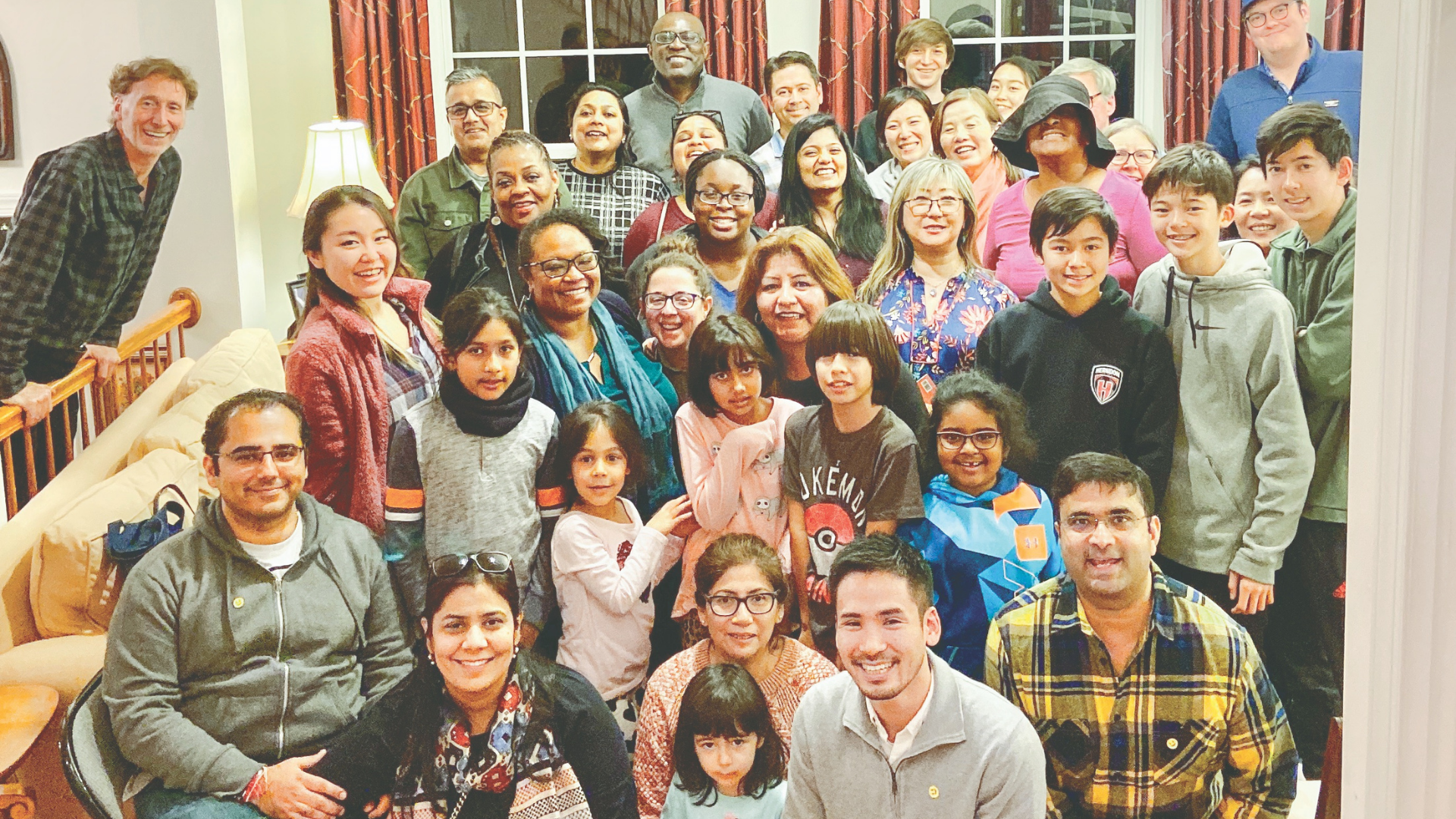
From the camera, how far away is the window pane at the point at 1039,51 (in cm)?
510

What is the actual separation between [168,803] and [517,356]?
1097 mm

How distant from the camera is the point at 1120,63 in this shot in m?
5.00

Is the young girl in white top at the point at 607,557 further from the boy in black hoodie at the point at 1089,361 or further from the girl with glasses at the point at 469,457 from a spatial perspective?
the boy in black hoodie at the point at 1089,361

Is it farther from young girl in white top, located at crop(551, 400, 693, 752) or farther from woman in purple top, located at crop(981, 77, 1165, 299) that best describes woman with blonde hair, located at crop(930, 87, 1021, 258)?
young girl in white top, located at crop(551, 400, 693, 752)

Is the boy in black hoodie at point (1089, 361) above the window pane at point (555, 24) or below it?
below

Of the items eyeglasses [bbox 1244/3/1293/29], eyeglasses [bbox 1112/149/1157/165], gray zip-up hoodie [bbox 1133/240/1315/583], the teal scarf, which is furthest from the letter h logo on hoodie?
eyeglasses [bbox 1244/3/1293/29]

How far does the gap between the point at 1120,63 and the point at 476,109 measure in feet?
8.63

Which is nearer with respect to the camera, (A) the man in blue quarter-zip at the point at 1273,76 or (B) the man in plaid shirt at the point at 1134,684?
(B) the man in plaid shirt at the point at 1134,684

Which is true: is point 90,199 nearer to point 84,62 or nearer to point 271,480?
point 84,62

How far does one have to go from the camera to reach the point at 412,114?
15.0 ft

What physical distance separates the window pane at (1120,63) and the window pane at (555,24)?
1981 mm

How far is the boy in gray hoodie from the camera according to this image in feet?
8.73

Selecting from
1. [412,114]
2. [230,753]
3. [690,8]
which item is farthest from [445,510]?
[690,8]

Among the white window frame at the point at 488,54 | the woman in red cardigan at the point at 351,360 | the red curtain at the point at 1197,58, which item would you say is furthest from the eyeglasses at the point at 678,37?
the red curtain at the point at 1197,58
